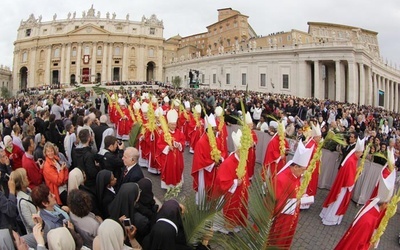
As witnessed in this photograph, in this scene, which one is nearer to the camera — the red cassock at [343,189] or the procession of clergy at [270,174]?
the procession of clergy at [270,174]

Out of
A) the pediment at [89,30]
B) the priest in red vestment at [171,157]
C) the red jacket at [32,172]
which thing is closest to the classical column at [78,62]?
the pediment at [89,30]

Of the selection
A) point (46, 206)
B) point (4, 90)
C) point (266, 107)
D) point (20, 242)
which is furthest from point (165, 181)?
point (4, 90)

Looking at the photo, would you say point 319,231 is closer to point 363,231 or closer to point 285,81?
point 363,231

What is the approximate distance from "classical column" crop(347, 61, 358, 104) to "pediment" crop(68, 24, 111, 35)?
2482 inches

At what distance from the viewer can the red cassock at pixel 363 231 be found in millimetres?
4078

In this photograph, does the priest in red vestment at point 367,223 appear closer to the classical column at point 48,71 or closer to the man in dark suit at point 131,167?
the man in dark suit at point 131,167

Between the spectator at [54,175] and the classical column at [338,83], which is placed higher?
the classical column at [338,83]

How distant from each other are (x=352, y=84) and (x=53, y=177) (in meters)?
40.1

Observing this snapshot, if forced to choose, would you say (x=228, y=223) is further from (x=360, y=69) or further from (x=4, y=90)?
(x=4, y=90)

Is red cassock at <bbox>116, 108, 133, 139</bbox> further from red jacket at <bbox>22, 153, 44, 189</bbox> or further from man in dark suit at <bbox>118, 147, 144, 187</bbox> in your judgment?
man in dark suit at <bbox>118, 147, 144, 187</bbox>

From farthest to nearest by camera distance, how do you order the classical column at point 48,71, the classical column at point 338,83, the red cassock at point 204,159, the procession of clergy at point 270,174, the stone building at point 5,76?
the stone building at point 5,76 → the classical column at point 48,71 → the classical column at point 338,83 → the red cassock at point 204,159 → the procession of clergy at point 270,174

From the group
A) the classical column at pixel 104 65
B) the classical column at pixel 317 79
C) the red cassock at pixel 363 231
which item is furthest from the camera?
the classical column at pixel 104 65

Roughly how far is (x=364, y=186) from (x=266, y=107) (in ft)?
32.9

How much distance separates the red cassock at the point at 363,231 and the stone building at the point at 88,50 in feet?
265
